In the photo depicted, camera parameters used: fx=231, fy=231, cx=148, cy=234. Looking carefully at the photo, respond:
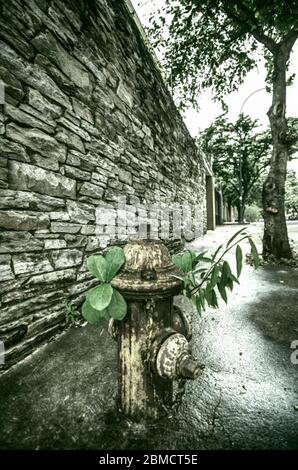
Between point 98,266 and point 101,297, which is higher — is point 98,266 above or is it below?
above

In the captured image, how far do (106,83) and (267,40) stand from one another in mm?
4130

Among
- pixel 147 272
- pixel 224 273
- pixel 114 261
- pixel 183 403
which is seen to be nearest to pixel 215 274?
pixel 224 273

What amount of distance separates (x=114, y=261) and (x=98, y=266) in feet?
0.25

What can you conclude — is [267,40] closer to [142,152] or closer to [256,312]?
[142,152]

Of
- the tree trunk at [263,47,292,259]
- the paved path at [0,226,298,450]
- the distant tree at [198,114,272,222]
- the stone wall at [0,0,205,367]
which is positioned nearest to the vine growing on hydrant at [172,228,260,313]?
the paved path at [0,226,298,450]

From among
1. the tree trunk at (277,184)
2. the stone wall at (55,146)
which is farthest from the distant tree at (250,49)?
the stone wall at (55,146)

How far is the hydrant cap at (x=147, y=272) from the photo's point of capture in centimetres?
102

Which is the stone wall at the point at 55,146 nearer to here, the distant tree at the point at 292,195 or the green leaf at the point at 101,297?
the green leaf at the point at 101,297

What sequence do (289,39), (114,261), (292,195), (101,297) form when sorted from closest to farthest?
(101,297) < (114,261) < (289,39) < (292,195)

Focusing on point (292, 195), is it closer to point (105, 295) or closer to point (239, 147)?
point (239, 147)

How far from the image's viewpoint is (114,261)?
3.56 feet

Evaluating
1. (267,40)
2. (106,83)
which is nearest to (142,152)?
(106,83)

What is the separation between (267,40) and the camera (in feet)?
15.7

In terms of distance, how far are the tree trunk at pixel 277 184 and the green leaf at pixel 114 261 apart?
486 centimetres
